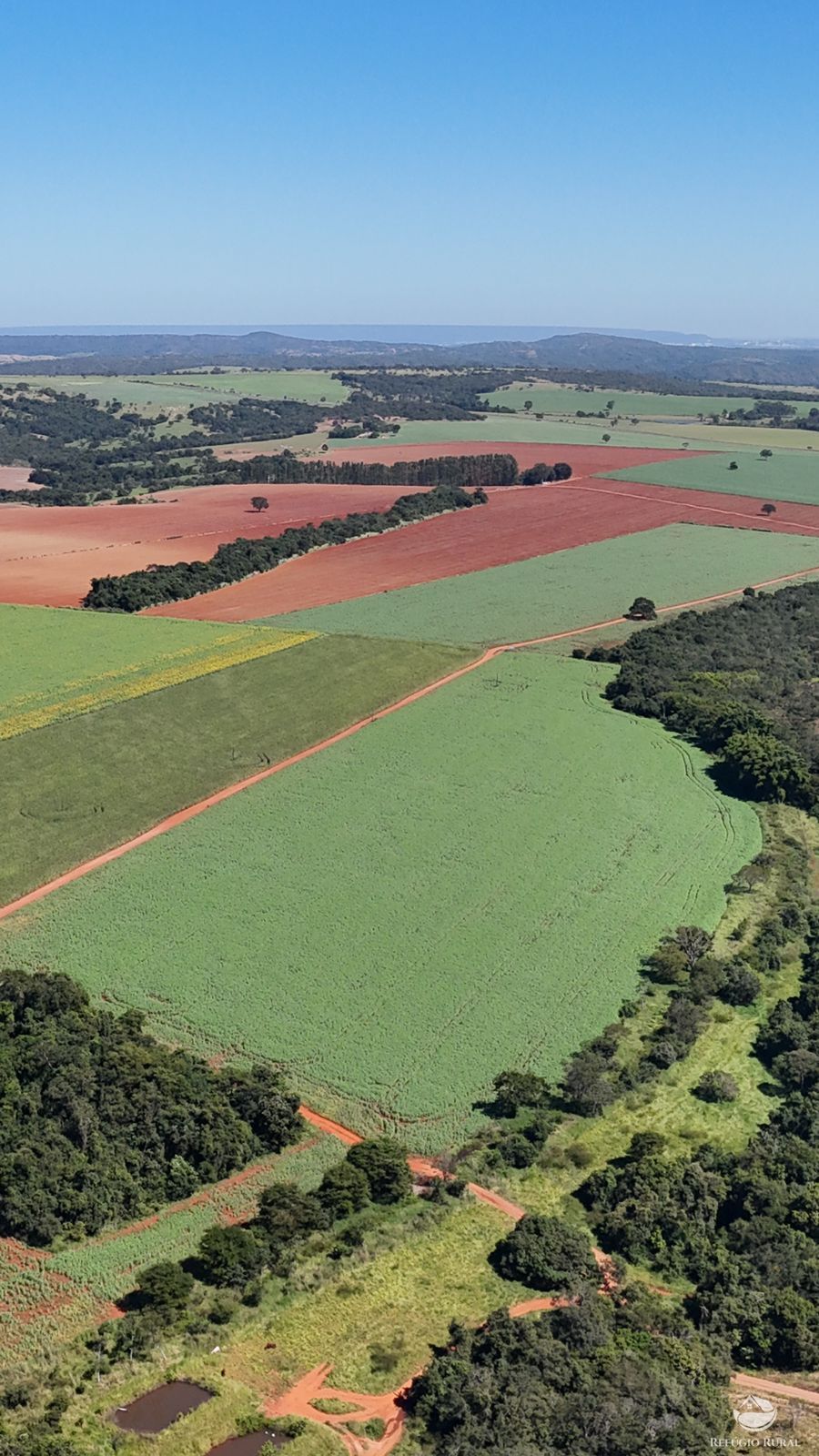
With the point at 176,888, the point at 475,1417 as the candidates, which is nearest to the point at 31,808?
the point at 176,888

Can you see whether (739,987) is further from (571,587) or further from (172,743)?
(571,587)

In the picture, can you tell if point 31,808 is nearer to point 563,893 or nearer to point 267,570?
point 563,893

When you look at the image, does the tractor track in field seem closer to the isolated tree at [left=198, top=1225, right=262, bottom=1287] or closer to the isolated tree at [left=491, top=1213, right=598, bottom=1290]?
the isolated tree at [left=198, top=1225, right=262, bottom=1287]

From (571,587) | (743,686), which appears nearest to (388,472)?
(571,587)

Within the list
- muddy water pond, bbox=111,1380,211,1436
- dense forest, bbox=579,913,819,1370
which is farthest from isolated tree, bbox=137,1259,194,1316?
dense forest, bbox=579,913,819,1370

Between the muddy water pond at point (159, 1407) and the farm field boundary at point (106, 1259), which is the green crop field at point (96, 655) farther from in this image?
the muddy water pond at point (159, 1407)
